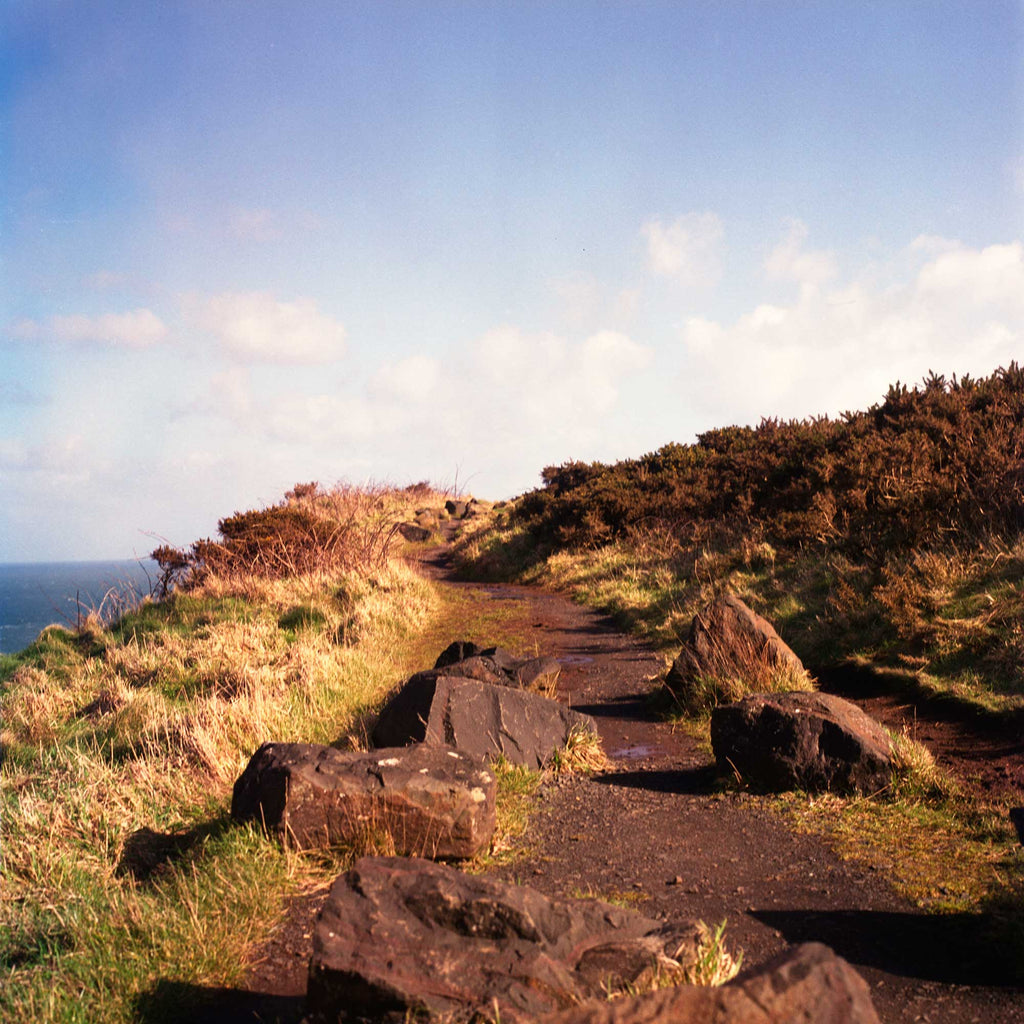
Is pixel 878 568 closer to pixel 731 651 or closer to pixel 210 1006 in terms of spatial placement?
pixel 731 651

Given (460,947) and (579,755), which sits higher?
(460,947)

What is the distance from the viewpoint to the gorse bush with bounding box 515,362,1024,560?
35.3ft

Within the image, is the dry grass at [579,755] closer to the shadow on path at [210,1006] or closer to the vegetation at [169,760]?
the vegetation at [169,760]

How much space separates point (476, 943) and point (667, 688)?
5.26m

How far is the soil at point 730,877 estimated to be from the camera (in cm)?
323

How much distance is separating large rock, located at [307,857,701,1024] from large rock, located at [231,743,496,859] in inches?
39.2

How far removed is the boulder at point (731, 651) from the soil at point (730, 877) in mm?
599

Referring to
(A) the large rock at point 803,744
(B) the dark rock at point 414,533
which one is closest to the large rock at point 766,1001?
(A) the large rock at point 803,744

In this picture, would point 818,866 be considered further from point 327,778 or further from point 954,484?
point 954,484

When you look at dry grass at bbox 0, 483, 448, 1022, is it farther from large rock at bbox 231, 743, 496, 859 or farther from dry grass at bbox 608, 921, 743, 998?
dry grass at bbox 608, 921, 743, 998

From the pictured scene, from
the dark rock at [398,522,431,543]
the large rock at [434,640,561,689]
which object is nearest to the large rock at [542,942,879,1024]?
the large rock at [434,640,561,689]

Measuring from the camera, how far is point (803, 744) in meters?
5.52

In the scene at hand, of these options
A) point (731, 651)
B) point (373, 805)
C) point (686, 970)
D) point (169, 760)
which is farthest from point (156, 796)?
point (731, 651)

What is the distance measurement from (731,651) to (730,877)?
11.4 feet
